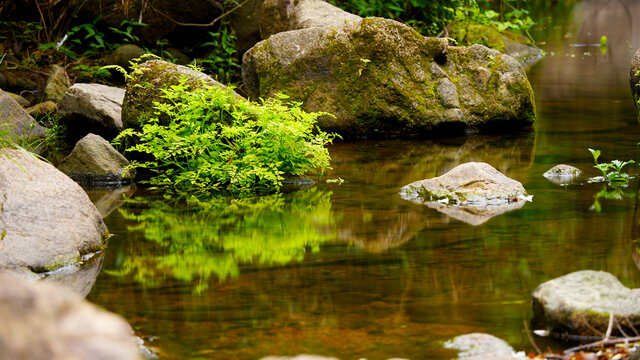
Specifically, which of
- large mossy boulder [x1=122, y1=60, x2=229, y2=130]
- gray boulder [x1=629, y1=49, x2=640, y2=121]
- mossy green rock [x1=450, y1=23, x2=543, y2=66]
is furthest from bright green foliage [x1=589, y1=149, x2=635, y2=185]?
mossy green rock [x1=450, y1=23, x2=543, y2=66]

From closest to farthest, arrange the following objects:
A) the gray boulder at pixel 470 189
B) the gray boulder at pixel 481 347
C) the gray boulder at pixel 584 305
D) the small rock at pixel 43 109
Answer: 1. the gray boulder at pixel 481 347
2. the gray boulder at pixel 584 305
3. the gray boulder at pixel 470 189
4. the small rock at pixel 43 109

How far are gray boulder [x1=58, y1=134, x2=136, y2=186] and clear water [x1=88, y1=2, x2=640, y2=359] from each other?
71 centimetres

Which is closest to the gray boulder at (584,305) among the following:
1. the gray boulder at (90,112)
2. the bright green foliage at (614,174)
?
the bright green foliage at (614,174)

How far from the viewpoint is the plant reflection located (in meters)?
5.73

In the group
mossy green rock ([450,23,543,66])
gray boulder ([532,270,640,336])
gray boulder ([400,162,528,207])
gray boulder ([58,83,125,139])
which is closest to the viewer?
gray boulder ([532,270,640,336])

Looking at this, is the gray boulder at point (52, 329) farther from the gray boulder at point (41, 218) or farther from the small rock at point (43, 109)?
the small rock at point (43, 109)

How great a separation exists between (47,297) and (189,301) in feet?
8.81

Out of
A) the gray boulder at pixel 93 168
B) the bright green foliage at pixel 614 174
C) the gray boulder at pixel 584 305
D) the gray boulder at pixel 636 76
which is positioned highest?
the gray boulder at pixel 636 76

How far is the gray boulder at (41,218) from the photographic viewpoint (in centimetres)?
554

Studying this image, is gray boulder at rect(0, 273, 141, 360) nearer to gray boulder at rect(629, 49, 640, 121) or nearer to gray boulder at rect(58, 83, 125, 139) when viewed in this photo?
gray boulder at rect(58, 83, 125, 139)

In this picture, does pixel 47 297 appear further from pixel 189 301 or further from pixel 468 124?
pixel 468 124

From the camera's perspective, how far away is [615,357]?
13.0ft

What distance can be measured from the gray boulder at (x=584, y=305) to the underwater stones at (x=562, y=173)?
3.79 metres

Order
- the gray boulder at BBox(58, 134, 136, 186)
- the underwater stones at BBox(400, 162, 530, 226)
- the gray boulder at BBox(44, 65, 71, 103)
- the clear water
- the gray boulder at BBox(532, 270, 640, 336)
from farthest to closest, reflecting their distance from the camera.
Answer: the gray boulder at BBox(44, 65, 71, 103), the gray boulder at BBox(58, 134, 136, 186), the underwater stones at BBox(400, 162, 530, 226), the clear water, the gray boulder at BBox(532, 270, 640, 336)
